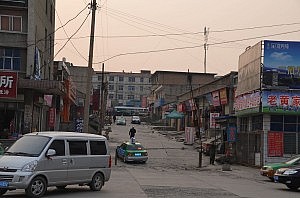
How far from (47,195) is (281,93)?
2226 cm

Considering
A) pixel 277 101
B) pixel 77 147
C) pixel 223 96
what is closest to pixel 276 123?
pixel 277 101

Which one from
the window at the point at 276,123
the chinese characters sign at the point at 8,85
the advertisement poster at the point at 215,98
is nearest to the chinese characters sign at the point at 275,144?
the window at the point at 276,123

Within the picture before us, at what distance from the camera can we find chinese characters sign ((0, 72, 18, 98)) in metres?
34.5

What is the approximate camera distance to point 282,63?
3488cm

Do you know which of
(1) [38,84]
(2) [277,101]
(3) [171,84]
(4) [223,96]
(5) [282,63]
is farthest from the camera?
(3) [171,84]

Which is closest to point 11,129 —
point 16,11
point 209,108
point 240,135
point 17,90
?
point 17,90

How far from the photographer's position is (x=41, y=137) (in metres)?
16.3

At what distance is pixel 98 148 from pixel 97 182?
3.83 feet

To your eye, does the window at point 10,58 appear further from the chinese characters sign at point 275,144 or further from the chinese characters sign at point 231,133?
the chinese characters sign at point 275,144

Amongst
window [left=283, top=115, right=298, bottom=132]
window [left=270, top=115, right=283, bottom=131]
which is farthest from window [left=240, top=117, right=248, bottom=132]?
window [left=283, top=115, right=298, bottom=132]

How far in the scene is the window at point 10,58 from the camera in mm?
39750

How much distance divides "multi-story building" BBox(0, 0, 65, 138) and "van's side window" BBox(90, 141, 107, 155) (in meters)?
17.5

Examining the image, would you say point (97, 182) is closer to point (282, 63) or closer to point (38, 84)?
point (38, 84)

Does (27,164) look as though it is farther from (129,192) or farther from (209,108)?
(209,108)
